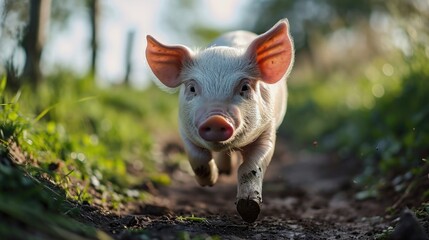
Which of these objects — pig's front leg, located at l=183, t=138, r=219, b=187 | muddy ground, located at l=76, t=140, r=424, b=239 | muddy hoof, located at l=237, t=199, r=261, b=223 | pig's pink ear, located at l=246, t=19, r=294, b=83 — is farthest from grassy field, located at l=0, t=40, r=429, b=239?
muddy hoof, located at l=237, t=199, r=261, b=223

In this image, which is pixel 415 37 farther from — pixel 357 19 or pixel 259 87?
pixel 357 19

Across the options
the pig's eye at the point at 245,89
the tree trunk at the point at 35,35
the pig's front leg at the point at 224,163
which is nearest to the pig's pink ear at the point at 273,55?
the pig's eye at the point at 245,89

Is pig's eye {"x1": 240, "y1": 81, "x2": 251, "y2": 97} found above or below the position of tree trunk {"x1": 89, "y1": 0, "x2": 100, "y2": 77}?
below

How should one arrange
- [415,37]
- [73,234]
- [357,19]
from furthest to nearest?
[357,19]
[415,37]
[73,234]

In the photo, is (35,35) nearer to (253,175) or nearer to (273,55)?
(273,55)

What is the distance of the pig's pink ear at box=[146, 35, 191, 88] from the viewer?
171 inches

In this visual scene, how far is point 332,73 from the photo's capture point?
18.6 metres

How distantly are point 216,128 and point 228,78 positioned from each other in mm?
579

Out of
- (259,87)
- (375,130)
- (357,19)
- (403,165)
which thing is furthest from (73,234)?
(357,19)

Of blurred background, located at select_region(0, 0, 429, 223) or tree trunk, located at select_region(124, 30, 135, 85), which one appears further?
tree trunk, located at select_region(124, 30, 135, 85)

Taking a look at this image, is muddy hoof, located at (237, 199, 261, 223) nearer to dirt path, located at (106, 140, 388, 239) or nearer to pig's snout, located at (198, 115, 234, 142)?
dirt path, located at (106, 140, 388, 239)

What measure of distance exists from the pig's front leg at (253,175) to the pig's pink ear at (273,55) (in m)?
0.45

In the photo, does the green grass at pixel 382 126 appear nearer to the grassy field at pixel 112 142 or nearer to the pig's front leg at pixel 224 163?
the grassy field at pixel 112 142

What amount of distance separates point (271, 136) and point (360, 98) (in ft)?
18.3
